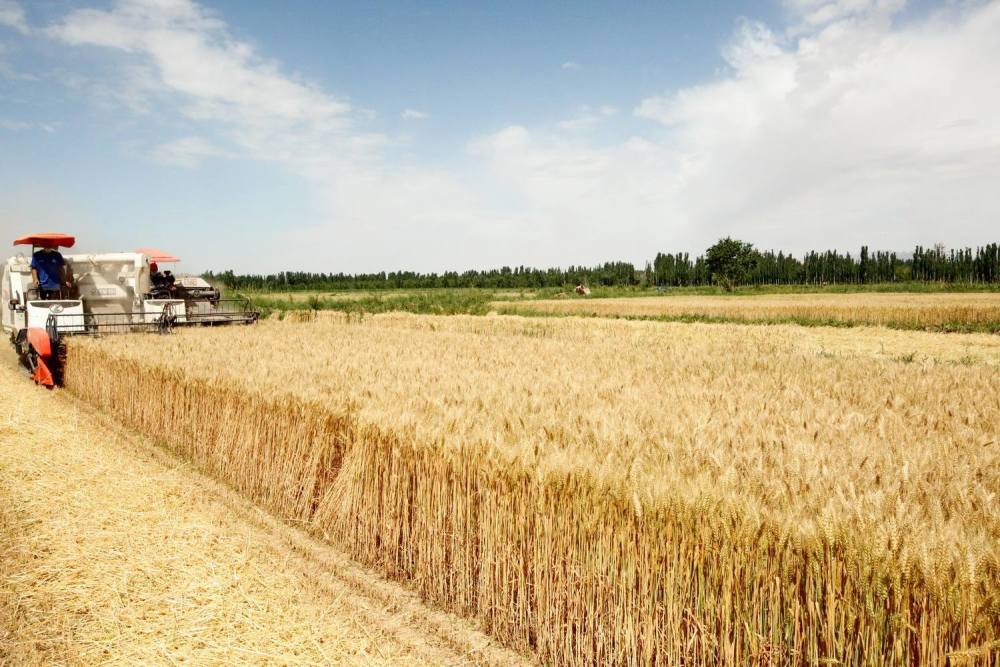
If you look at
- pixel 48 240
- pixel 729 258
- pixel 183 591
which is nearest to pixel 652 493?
pixel 183 591

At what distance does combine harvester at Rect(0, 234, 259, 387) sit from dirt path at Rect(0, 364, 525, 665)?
295 inches

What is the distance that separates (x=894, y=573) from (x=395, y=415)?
350 centimetres

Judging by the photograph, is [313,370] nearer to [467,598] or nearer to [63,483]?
[63,483]

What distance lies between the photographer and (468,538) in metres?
3.95

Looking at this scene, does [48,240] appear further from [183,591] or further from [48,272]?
[183,591]

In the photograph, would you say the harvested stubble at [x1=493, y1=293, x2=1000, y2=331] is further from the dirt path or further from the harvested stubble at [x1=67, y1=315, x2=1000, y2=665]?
the dirt path

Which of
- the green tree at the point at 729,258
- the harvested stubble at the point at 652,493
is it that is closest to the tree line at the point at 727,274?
the green tree at the point at 729,258

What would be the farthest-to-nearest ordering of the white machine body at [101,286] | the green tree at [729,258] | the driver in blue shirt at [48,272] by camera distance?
the green tree at [729,258], the white machine body at [101,286], the driver in blue shirt at [48,272]

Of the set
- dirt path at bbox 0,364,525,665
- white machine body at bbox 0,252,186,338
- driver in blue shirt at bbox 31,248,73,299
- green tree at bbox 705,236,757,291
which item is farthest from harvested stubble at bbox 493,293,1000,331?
green tree at bbox 705,236,757,291

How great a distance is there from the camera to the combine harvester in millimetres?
12398

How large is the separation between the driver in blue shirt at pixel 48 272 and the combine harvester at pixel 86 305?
0.19 feet

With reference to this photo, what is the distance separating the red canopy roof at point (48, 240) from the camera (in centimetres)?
1310

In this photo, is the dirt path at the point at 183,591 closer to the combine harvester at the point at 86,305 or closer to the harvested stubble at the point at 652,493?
the harvested stubble at the point at 652,493

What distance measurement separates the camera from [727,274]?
9338cm
